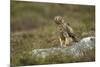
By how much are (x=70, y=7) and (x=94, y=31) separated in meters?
0.47

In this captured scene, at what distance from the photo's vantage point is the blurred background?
2275 millimetres

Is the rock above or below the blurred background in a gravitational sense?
below

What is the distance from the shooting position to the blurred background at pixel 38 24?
7.47 ft

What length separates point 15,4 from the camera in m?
2.28

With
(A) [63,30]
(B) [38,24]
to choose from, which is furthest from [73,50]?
(B) [38,24]

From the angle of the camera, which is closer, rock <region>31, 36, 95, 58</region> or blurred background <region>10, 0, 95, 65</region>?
blurred background <region>10, 0, 95, 65</region>

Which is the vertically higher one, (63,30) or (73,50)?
(63,30)

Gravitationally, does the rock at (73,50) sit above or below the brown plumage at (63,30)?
below

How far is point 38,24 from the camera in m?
2.38

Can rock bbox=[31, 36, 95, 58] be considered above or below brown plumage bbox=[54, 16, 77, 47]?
below

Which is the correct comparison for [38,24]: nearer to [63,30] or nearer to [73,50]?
[63,30]

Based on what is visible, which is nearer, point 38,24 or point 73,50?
point 38,24
